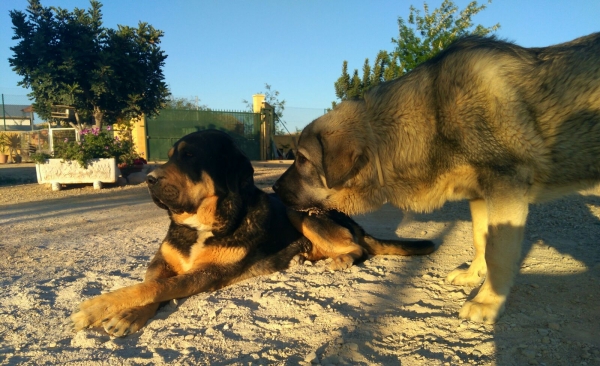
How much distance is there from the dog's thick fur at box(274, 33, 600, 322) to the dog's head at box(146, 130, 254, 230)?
584mm

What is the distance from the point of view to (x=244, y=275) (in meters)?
4.08

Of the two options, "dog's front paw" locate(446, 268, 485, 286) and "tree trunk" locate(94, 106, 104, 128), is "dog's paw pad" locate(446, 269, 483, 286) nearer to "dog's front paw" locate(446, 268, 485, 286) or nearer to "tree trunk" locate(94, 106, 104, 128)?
"dog's front paw" locate(446, 268, 485, 286)

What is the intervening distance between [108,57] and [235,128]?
9116 mm

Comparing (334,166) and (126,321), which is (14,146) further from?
(334,166)

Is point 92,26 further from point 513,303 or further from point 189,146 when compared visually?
point 513,303

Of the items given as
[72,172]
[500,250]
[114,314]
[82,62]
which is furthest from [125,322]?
[82,62]

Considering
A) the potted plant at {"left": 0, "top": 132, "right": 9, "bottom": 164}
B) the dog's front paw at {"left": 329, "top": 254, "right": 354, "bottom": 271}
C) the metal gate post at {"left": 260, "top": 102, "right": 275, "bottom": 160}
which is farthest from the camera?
the potted plant at {"left": 0, "top": 132, "right": 9, "bottom": 164}

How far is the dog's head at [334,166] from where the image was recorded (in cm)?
357

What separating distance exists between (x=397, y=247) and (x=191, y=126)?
19.7 meters

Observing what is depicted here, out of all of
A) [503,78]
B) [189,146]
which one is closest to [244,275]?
[189,146]

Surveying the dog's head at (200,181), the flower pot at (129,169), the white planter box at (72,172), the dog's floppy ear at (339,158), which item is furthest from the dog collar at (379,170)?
the flower pot at (129,169)

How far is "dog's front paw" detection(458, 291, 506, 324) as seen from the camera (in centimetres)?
293

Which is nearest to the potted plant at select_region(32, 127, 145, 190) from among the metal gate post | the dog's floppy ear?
the dog's floppy ear

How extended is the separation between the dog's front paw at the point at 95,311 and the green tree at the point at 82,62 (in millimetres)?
14549
